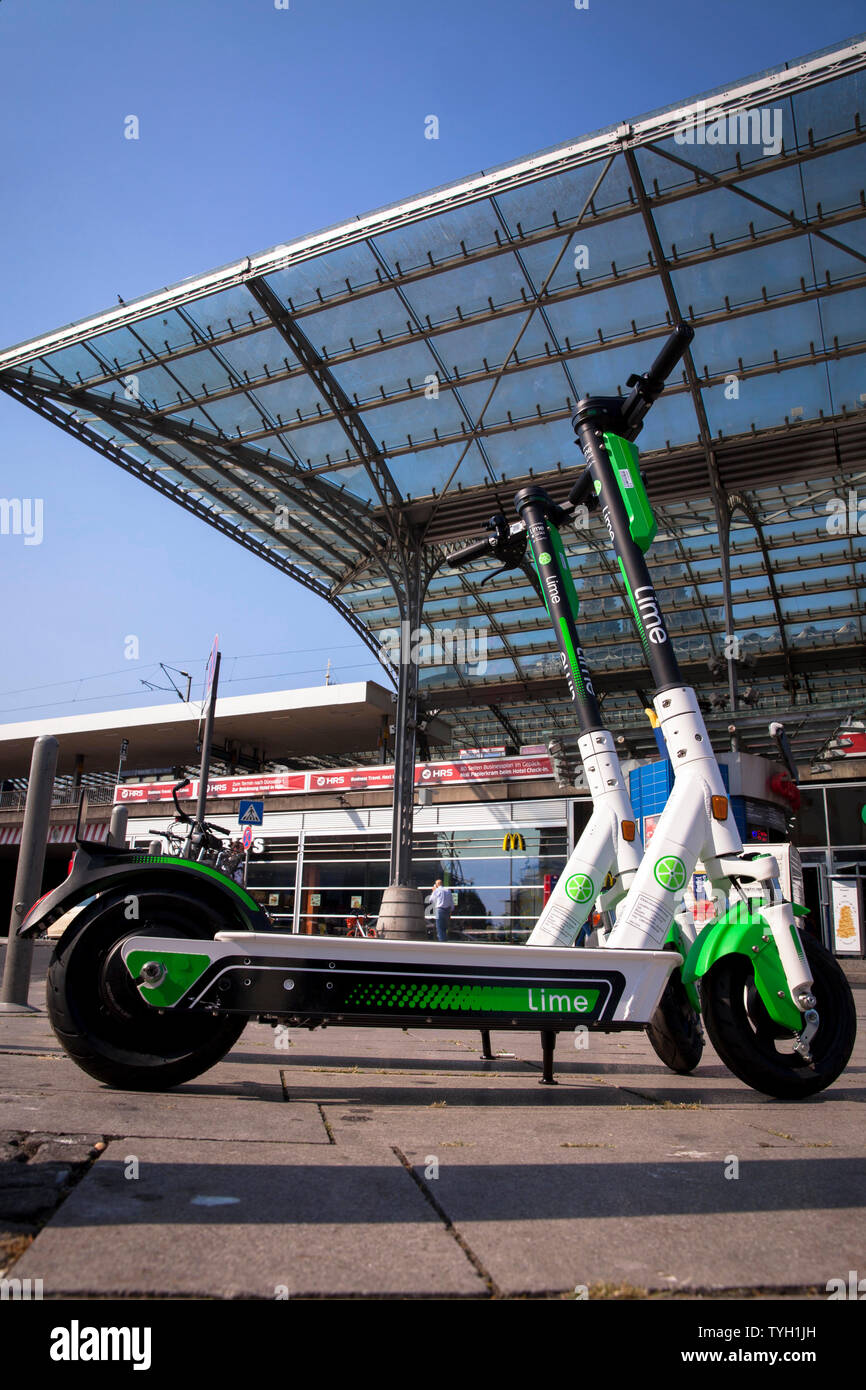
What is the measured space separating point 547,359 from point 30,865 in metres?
14.6

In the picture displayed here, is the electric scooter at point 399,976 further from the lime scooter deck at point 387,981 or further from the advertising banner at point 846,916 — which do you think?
the advertising banner at point 846,916

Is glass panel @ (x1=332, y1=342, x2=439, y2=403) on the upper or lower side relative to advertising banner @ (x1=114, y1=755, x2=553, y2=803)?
upper

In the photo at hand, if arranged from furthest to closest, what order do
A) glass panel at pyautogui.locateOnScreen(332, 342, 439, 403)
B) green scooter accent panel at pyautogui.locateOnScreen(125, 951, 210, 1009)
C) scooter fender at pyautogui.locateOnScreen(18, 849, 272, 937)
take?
glass panel at pyautogui.locateOnScreen(332, 342, 439, 403) < scooter fender at pyautogui.locateOnScreen(18, 849, 272, 937) < green scooter accent panel at pyautogui.locateOnScreen(125, 951, 210, 1009)

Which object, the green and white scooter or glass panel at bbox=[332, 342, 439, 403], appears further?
glass panel at bbox=[332, 342, 439, 403]

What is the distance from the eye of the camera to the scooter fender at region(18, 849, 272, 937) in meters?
3.54

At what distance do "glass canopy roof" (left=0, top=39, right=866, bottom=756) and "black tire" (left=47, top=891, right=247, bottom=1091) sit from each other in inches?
565

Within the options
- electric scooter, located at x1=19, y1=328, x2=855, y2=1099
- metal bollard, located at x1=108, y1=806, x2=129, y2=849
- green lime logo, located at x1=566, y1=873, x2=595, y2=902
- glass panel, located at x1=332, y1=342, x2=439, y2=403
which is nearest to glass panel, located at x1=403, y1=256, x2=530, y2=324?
glass panel, located at x1=332, y1=342, x2=439, y2=403

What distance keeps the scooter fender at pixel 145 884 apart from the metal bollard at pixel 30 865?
2648 millimetres

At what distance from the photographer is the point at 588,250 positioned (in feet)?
51.1

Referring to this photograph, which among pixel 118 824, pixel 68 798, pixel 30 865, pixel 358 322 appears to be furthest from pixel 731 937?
pixel 68 798

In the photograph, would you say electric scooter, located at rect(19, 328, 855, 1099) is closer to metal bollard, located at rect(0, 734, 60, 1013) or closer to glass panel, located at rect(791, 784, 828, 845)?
metal bollard, located at rect(0, 734, 60, 1013)

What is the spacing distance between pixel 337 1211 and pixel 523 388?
18006mm

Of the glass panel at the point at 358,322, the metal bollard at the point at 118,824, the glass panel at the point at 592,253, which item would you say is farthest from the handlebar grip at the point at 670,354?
the glass panel at the point at 358,322
